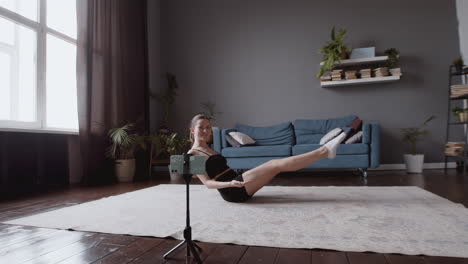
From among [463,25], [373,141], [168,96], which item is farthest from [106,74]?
[463,25]

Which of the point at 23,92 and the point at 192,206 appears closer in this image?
the point at 192,206

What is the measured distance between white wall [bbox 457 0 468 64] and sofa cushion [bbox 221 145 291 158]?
3145 mm

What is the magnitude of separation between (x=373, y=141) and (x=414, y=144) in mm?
1127

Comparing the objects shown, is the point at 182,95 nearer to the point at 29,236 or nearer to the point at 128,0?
the point at 128,0

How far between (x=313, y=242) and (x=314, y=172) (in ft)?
11.4

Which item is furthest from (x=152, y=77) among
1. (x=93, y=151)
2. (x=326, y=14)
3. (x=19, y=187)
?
(x=326, y=14)

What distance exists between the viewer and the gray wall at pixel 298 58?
14.4ft

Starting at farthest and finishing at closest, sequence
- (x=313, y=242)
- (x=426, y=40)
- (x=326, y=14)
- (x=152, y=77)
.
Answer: (x=152, y=77), (x=326, y=14), (x=426, y=40), (x=313, y=242)

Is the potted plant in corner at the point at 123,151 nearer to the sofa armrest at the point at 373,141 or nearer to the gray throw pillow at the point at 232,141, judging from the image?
the gray throw pillow at the point at 232,141

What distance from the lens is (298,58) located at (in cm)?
489

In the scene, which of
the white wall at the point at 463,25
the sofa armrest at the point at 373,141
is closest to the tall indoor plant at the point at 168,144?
the sofa armrest at the point at 373,141

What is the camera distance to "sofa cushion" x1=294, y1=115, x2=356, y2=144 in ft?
14.2

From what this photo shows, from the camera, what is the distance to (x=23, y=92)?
10.3 ft

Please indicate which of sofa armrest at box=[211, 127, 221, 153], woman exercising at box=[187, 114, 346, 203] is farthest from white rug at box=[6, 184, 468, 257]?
sofa armrest at box=[211, 127, 221, 153]
